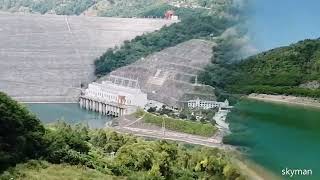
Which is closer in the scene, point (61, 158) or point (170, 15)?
point (61, 158)

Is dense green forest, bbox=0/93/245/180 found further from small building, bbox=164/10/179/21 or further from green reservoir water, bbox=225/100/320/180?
small building, bbox=164/10/179/21

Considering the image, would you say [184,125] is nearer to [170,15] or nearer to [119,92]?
[119,92]

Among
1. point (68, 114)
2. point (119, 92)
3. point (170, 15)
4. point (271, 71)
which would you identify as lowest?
point (68, 114)

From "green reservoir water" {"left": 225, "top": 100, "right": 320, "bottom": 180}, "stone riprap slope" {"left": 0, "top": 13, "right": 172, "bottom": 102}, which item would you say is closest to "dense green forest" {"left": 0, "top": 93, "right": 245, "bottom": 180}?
"green reservoir water" {"left": 225, "top": 100, "right": 320, "bottom": 180}

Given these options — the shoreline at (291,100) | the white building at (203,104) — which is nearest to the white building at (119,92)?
the white building at (203,104)

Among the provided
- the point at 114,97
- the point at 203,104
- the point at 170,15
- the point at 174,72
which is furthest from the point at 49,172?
the point at 170,15

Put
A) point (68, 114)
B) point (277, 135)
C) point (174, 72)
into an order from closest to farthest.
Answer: point (277, 135) → point (68, 114) → point (174, 72)
